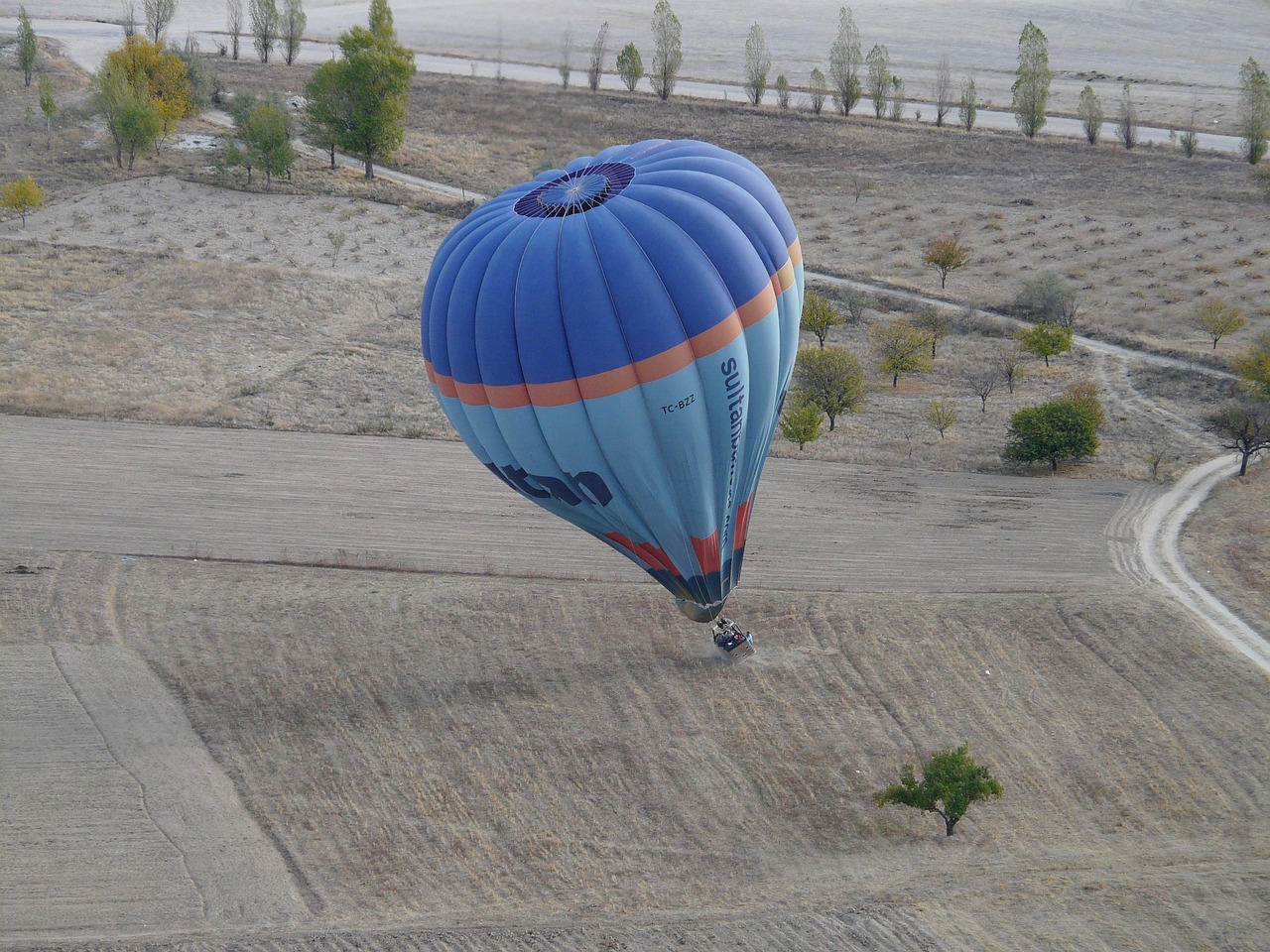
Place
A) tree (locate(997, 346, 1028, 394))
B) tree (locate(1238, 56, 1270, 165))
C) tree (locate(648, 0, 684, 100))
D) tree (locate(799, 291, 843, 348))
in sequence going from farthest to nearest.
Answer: tree (locate(648, 0, 684, 100))
tree (locate(1238, 56, 1270, 165))
tree (locate(799, 291, 843, 348))
tree (locate(997, 346, 1028, 394))

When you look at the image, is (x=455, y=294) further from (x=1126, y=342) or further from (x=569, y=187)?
(x=1126, y=342)

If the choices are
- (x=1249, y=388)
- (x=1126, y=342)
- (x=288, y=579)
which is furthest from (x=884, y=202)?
(x=288, y=579)

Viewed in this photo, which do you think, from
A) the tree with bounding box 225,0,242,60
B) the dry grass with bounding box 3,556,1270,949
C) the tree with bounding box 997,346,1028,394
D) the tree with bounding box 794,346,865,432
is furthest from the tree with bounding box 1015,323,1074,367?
the tree with bounding box 225,0,242,60

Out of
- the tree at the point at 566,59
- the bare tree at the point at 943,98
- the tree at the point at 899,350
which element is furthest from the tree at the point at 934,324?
the tree at the point at 566,59

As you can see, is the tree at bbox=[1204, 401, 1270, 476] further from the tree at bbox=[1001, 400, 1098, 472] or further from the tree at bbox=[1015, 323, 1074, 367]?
the tree at bbox=[1015, 323, 1074, 367]

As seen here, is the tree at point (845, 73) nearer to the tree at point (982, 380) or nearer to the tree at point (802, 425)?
the tree at point (982, 380)

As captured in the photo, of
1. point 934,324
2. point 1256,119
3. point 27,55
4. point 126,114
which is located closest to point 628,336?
point 934,324

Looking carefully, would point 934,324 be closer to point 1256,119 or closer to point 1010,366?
point 1010,366
